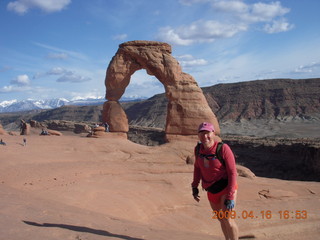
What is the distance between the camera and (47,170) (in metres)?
9.69

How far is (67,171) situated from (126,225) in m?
5.16

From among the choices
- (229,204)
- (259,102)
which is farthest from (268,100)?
(229,204)

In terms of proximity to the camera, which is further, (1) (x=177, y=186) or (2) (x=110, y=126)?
(2) (x=110, y=126)

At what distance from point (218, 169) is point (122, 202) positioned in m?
4.28

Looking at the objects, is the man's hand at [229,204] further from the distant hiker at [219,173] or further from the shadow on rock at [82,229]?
the shadow on rock at [82,229]

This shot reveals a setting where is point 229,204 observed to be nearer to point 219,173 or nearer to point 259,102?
point 219,173

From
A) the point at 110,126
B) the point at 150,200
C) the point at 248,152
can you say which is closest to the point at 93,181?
the point at 150,200

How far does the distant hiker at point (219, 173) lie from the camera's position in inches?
152

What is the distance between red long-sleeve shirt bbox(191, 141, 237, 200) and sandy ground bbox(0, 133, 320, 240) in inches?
58.1

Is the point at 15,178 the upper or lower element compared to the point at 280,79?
lower

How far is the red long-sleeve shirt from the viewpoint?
12.7 feet

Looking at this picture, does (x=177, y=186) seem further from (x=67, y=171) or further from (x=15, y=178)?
(x=15, y=178)

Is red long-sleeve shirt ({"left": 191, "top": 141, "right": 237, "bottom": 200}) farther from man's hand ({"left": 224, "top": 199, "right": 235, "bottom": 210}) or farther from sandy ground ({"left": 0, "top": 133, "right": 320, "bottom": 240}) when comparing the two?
sandy ground ({"left": 0, "top": 133, "right": 320, "bottom": 240})
